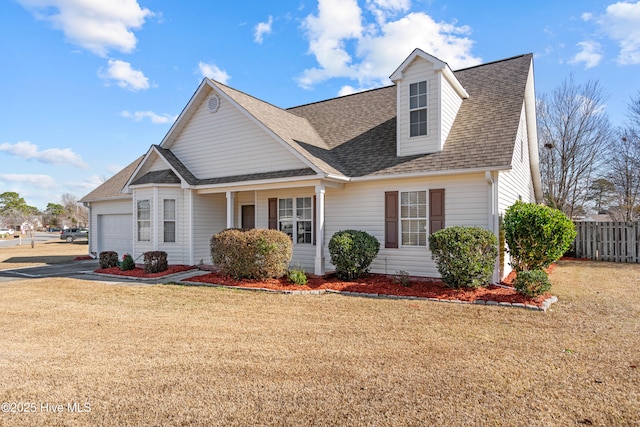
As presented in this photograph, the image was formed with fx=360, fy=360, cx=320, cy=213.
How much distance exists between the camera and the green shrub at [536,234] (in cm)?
910

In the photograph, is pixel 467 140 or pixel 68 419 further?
pixel 467 140

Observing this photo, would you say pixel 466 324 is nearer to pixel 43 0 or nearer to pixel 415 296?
pixel 415 296

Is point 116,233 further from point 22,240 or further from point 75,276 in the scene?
point 22,240

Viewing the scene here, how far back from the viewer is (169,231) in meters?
13.8

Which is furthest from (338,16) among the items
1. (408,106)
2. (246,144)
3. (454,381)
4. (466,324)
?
(454,381)

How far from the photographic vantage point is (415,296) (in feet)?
27.4

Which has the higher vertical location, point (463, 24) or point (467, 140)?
point (463, 24)

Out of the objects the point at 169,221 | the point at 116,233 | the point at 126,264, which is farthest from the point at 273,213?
the point at 116,233

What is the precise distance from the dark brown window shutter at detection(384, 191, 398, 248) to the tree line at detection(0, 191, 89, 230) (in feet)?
241

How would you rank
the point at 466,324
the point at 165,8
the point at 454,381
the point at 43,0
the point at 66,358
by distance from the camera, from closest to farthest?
the point at 454,381 → the point at 66,358 → the point at 466,324 → the point at 43,0 → the point at 165,8

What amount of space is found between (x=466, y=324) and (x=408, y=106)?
740 cm

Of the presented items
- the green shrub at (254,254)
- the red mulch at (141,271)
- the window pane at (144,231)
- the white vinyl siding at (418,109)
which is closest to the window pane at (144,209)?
the window pane at (144,231)

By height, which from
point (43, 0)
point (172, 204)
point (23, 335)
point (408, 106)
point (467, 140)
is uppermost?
point (43, 0)

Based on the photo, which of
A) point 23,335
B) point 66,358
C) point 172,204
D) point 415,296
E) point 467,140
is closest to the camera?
point 66,358
